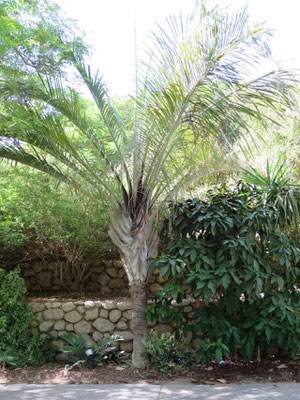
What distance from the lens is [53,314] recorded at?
20.9 ft

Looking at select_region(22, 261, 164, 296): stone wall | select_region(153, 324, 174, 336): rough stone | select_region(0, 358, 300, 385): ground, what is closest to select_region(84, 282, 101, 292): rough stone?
select_region(22, 261, 164, 296): stone wall

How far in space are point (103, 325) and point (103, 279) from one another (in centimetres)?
138

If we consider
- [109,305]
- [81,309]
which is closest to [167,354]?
[109,305]

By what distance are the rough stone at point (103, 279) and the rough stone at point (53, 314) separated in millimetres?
1285

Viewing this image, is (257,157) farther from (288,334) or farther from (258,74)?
(288,334)

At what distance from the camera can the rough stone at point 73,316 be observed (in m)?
6.31

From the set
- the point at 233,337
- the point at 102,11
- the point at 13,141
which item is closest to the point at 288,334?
the point at 233,337

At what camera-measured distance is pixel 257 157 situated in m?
7.50

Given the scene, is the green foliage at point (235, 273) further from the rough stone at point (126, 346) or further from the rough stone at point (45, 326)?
the rough stone at point (45, 326)

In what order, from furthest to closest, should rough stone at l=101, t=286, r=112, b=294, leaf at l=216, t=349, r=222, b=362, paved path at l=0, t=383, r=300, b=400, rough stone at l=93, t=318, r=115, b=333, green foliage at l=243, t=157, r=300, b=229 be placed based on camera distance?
rough stone at l=101, t=286, r=112, b=294 < rough stone at l=93, t=318, r=115, b=333 < green foliage at l=243, t=157, r=300, b=229 < leaf at l=216, t=349, r=222, b=362 < paved path at l=0, t=383, r=300, b=400

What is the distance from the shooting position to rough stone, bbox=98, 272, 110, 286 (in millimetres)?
7535

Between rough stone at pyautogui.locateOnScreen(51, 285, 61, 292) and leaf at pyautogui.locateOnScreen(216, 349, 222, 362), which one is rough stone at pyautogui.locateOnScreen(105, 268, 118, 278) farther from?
leaf at pyautogui.locateOnScreen(216, 349, 222, 362)

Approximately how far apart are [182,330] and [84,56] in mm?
3792

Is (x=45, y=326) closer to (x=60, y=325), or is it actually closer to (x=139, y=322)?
(x=60, y=325)
